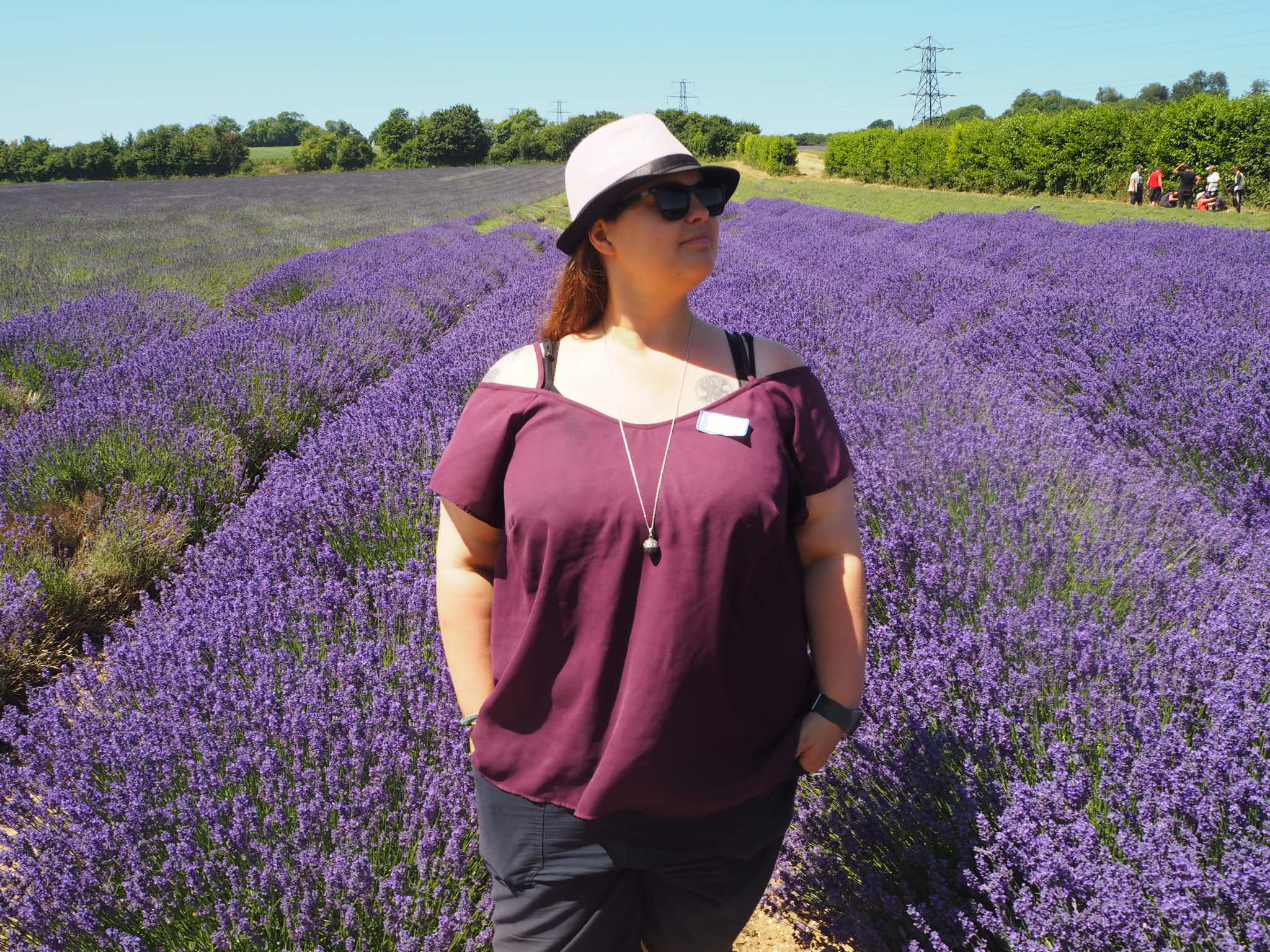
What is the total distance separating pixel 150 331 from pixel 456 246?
16.9 feet

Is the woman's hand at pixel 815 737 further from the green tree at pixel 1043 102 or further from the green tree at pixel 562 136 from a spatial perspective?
the green tree at pixel 1043 102

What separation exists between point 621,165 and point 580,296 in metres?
0.23

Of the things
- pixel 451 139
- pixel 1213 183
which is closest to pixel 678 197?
pixel 1213 183

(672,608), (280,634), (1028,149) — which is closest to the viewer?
(672,608)

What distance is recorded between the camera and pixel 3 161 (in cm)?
4375

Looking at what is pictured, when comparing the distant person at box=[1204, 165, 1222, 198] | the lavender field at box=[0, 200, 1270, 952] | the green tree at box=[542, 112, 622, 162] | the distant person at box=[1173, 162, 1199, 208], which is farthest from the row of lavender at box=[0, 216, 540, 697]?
the green tree at box=[542, 112, 622, 162]

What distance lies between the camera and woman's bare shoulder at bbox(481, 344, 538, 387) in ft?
4.02

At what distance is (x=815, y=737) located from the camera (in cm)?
124

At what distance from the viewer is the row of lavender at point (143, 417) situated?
3277 mm

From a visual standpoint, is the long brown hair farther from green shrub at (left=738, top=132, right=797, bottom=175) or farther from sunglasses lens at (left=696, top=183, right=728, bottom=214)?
green shrub at (left=738, top=132, right=797, bottom=175)

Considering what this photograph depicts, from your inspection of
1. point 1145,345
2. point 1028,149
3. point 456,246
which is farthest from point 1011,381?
point 1028,149

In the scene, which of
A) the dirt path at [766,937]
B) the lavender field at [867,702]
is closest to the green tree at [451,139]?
the lavender field at [867,702]

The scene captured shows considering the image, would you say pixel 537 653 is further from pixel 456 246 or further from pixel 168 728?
pixel 456 246

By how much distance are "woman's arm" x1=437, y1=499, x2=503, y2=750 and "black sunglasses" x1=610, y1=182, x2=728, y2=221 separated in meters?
0.49
